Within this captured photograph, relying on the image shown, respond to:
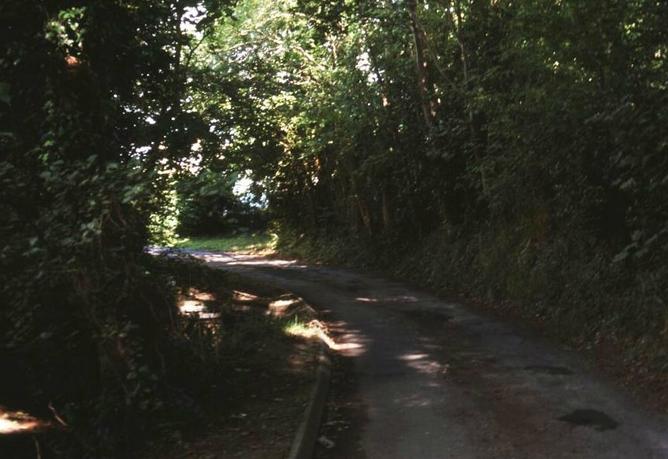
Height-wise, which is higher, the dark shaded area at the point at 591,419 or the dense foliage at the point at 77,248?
the dense foliage at the point at 77,248

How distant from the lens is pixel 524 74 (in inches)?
475

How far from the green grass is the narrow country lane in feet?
71.1

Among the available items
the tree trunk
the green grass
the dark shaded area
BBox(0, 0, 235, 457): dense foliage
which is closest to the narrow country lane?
the dark shaded area

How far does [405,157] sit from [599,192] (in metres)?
9.44

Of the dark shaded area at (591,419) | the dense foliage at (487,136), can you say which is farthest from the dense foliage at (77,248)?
the dense foliage at (487,136)

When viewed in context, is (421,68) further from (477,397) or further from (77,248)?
(77,248)

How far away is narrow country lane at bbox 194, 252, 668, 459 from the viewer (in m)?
6.15

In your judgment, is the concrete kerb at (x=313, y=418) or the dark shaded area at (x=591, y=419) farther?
the dark shaded area at (x=591, y=419)

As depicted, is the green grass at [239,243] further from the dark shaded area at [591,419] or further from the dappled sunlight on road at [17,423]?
the dark shaded area at [591,419]

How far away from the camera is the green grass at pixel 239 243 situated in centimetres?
3509

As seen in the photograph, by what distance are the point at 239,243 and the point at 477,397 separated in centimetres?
3216

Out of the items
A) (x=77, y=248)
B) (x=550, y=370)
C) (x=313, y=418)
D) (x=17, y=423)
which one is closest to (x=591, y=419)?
(x=550, y=370)

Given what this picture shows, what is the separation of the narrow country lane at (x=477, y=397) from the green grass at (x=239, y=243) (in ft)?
71.1

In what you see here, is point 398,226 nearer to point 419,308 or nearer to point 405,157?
point 405,157
